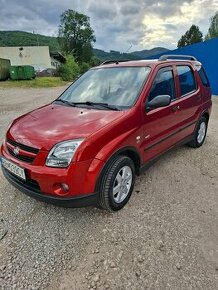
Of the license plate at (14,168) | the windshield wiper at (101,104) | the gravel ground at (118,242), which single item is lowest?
the gravel ground at (118,242)

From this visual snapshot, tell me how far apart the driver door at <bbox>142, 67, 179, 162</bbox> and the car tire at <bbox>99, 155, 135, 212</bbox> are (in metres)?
0.45

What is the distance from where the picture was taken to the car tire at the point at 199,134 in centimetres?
537

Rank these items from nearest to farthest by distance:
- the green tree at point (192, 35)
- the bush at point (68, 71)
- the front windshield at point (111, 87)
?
1. the front windshield at point (111, 87)
2. the bush at point (68, 71)
3. the green tree at point (192, 35)

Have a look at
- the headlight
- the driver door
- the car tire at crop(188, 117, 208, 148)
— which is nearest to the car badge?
the headlight

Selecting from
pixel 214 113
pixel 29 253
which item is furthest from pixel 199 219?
pixel 214 113

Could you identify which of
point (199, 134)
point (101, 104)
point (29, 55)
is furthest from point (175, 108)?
point (29, 55)

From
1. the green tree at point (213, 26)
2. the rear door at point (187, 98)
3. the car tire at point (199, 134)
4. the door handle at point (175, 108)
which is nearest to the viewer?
the door handle at point (175, 108)

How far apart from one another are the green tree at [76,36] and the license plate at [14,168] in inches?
2713

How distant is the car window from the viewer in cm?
375

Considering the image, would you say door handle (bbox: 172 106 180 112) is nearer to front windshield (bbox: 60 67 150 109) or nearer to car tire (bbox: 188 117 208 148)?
front windshield (bbox: 60 67 150 109)

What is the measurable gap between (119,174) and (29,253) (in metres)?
1.30

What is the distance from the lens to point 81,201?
113 inches

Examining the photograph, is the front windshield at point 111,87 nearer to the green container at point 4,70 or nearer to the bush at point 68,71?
the green container at point 4,70

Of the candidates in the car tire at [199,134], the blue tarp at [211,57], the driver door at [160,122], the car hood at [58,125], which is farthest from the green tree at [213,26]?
the car hood at [58,125]
